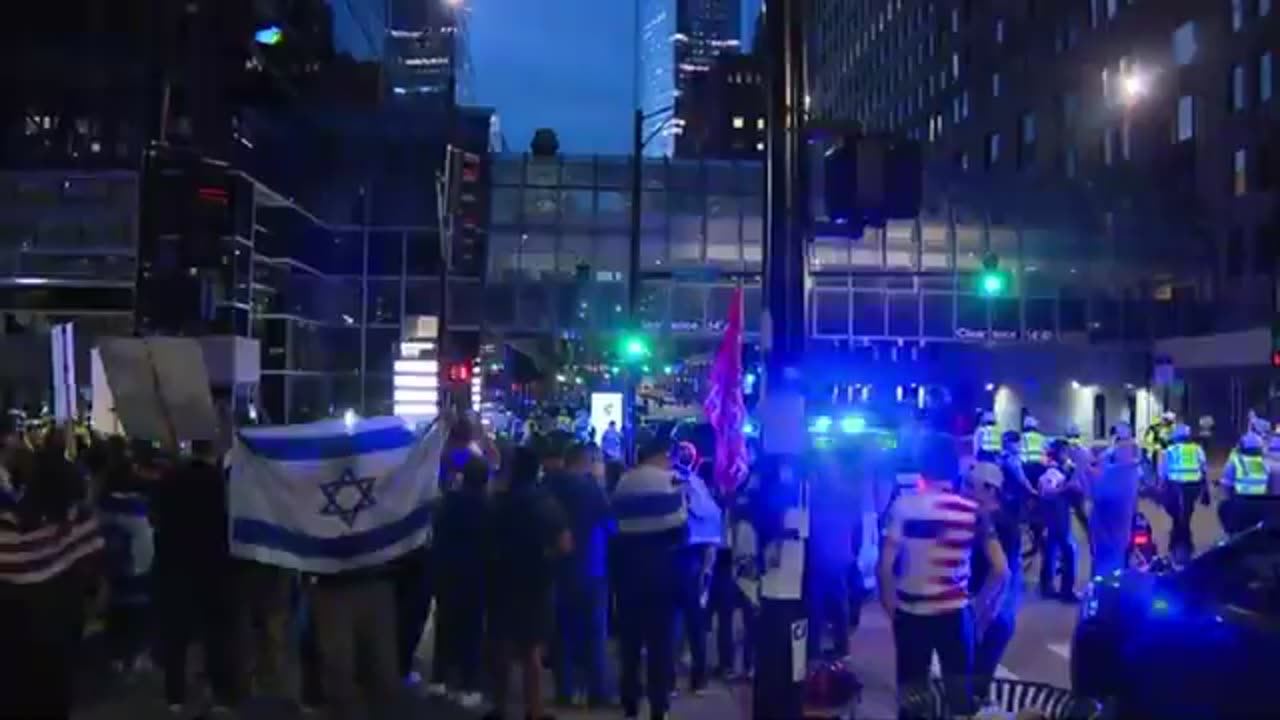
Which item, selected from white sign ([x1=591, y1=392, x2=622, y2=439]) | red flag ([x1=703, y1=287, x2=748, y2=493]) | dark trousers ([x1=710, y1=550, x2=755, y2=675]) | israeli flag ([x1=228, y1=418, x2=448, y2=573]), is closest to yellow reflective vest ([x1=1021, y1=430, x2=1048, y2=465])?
red flag ([x1=703, y1=287, x2=748, y2=493])

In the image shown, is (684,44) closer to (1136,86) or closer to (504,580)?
(1136,86)

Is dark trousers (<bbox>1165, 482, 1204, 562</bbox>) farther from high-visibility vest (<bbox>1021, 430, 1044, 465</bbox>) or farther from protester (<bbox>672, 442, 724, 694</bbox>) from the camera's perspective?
protester (<bbox>672, 442, 724, 694</bbox>)

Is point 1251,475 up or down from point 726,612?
up

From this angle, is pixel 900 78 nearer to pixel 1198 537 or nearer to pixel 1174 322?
pixel 1174 322

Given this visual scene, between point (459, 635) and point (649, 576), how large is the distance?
1634 mm

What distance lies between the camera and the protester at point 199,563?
967 centimetres

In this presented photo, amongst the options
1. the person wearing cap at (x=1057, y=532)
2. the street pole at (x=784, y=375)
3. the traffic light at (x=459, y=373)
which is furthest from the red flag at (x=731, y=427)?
the traffic light at (x=459, y=373)

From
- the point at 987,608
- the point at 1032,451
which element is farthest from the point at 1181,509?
the point at 987,608

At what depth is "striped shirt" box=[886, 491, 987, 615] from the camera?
24.9 ft

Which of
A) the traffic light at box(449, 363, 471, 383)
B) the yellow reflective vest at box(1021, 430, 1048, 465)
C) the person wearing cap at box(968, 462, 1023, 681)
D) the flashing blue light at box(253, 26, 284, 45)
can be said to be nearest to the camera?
the person wearing cap at box(968, 462, 1023, 681)

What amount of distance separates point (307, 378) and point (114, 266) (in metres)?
5.84

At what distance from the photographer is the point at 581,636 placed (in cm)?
1051

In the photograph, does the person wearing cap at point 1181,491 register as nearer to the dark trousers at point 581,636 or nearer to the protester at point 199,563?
the dark trousers at point 581,636

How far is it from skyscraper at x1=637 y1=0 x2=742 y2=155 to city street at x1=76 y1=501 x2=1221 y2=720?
71.0 metres
